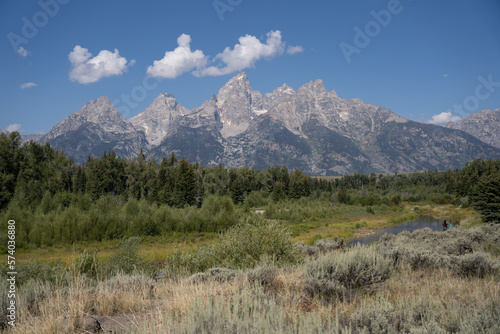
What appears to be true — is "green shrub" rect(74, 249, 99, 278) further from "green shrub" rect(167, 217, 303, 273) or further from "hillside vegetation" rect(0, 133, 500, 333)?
"green shrub" rect(167, 217, 303, 273)

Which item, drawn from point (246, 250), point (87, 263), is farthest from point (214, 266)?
point (87, 263)

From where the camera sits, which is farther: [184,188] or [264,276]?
[184,188]

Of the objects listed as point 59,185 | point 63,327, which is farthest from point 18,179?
point 63,327

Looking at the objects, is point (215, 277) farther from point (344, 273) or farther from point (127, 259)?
point (127, 259)

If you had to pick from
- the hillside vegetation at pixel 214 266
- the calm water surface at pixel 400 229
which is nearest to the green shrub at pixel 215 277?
the hillside vegetation at pixel 214 266

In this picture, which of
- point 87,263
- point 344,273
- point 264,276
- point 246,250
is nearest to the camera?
point 344,273

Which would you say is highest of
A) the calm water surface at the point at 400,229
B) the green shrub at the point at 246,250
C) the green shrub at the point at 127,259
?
the green shrub at the point at 246,250

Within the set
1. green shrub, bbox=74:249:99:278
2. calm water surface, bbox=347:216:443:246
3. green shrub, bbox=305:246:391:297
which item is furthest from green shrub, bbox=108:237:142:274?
calm water surface, bbox=347:216:443:246

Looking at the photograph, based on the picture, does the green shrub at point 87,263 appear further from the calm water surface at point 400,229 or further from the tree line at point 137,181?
the tree line at point 137,181

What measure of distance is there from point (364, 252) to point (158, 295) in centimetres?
529

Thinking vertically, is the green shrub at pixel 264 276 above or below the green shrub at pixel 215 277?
above

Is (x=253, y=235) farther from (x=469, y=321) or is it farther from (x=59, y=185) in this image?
(x=59, y=185)

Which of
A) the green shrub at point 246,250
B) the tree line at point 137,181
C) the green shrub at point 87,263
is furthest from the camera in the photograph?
the tree line at point 137,181

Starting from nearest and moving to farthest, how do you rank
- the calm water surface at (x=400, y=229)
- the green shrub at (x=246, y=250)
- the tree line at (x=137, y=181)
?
1. the green shrub at (x=246, y=250)
2. the calm water surface at (x=400, y=229)
3. the tree line at (x=137, y=181)
